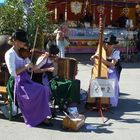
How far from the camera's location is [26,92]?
7684 mm

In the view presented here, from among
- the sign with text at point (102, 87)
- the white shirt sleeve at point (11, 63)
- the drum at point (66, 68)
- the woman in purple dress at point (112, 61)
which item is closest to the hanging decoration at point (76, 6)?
the woman in purple dress at point (112, 61)

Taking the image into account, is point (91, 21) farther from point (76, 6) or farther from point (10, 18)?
point (10, 18)

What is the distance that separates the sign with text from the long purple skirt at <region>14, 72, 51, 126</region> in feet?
4.10

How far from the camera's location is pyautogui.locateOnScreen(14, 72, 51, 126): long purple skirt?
7660 mm

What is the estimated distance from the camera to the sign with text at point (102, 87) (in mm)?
8648

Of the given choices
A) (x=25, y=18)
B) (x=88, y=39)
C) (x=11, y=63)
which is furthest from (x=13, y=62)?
(x=88, y=39)

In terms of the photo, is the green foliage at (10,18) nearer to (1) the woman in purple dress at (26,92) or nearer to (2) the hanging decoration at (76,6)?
(1) the woman in purple dress at (26,92)

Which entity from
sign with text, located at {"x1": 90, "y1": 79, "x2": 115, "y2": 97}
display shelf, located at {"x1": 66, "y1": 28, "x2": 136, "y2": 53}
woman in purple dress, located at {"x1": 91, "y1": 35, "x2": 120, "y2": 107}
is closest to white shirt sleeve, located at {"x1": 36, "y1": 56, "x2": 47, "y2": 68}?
sign with text, located at {"x1": 90, "y1": 79, "x2": 115, "y2": 97}

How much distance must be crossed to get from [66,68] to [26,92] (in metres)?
1.71

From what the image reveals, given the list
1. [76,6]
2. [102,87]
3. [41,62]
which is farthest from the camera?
[76,6]

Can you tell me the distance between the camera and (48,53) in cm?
848

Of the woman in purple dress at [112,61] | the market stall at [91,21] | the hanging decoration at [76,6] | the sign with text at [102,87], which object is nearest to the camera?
the sign with text at [102,87]

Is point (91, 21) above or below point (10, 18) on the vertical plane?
below

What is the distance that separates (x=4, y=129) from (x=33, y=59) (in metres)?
2.06
